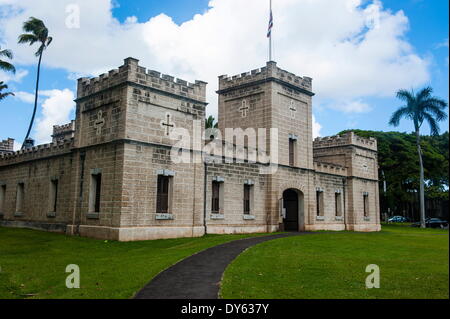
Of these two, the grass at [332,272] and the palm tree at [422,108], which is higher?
the palm tree at [422,108]

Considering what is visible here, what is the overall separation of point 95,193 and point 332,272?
44.9 ft

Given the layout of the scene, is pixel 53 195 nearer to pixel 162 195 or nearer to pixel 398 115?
pixel 162 195

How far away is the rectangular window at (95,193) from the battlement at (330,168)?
1580 centimetres

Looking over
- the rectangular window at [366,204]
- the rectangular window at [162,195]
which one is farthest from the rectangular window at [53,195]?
the rectangular window at [366,204]

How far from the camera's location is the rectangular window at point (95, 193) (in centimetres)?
2053

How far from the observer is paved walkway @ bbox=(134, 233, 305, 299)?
8.87 m

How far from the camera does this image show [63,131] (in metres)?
37.8

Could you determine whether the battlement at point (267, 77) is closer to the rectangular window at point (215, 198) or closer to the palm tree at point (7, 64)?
the rectangular window at point (215, 198)

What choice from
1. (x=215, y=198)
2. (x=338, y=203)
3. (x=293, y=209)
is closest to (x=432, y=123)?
(x=338, y=203)
